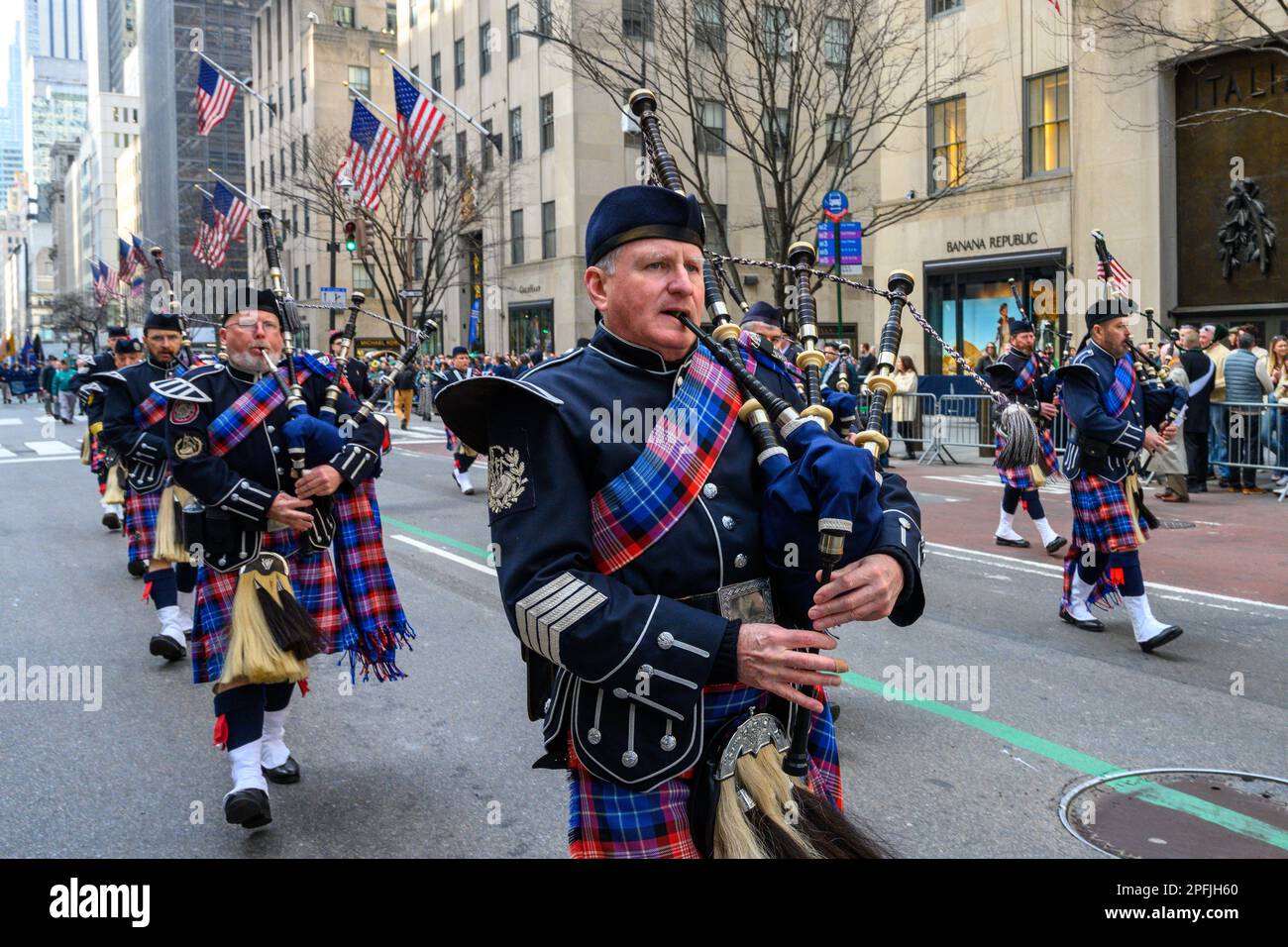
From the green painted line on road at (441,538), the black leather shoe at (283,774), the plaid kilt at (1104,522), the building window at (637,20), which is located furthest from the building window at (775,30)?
the black leather shoe at (283,774)

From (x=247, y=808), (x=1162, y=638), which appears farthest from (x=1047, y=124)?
(x=247, y=808)

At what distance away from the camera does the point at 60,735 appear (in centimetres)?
577

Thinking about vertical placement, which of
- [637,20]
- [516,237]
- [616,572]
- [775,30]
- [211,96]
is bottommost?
[616,572]

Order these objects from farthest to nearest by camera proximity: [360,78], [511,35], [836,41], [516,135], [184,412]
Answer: [360,78] < [516,135] < [511,35] < [836,41] < [184,412]

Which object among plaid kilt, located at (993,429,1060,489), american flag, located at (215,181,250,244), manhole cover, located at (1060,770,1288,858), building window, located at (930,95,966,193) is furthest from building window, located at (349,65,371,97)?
manhole cover, located at (1060,770,1288,858)

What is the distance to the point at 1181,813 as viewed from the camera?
4.52 metres

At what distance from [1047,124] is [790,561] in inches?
935

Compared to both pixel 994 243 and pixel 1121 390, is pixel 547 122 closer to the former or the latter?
pixel 994 243

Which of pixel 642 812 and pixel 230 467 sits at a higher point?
pixel 230 467

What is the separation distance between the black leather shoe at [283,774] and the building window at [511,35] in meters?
38.1

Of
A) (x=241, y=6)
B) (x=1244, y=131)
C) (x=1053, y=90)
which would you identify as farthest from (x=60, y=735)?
(x=241, y=6)

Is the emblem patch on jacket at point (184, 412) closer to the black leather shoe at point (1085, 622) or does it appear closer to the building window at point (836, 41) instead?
the black leather shoe at point (1085, 622)

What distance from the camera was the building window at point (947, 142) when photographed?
2503 cm

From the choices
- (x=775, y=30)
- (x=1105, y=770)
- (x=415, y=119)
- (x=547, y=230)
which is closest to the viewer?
(x=1105, y=770)
